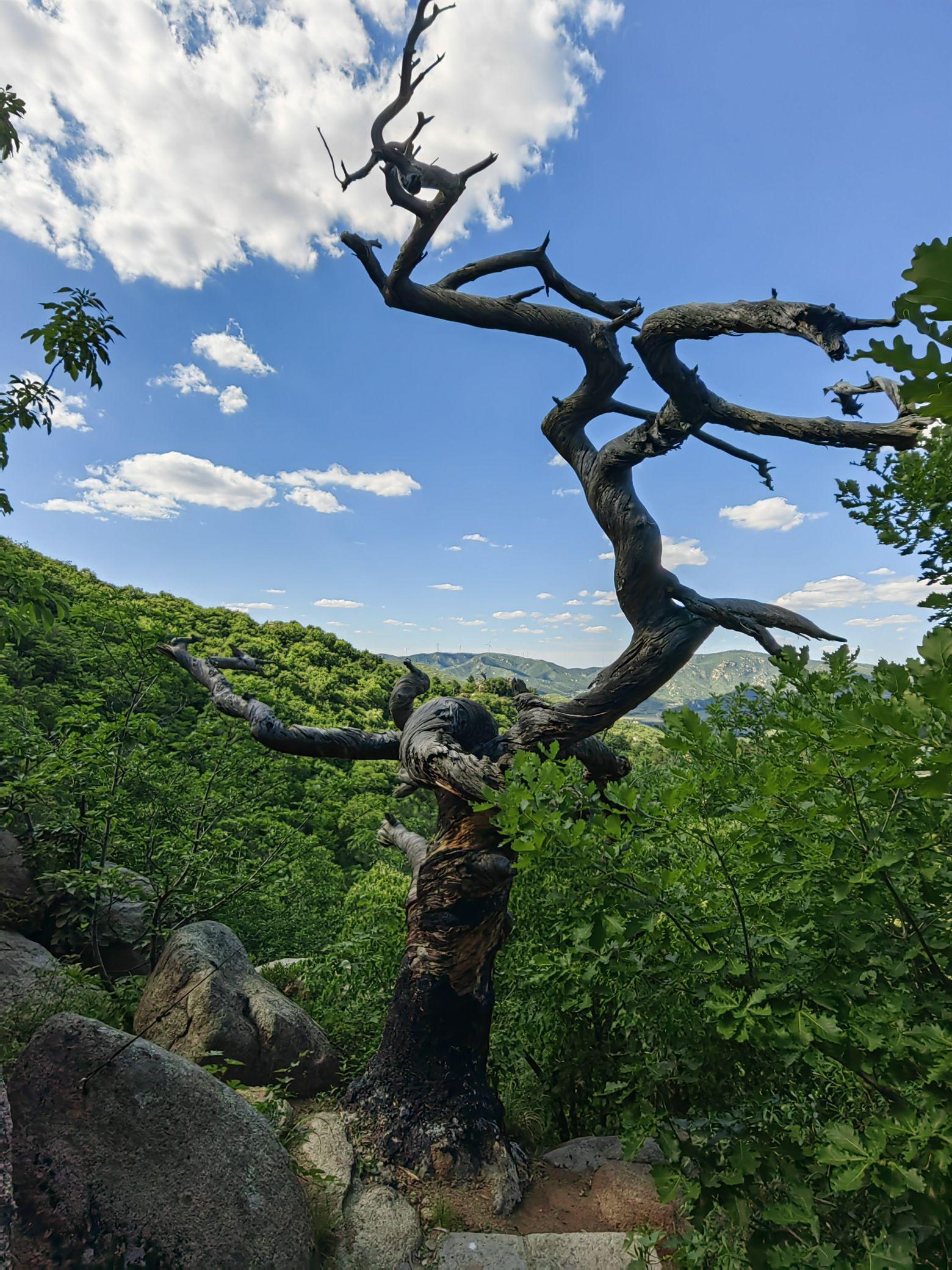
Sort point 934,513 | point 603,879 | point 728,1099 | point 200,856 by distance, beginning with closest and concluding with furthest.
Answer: point 603,879
point 728,1099
point 934,513
point 200,856

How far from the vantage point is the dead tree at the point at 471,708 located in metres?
3.65

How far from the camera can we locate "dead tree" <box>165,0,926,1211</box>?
365 centimetres

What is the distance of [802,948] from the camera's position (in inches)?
73.4

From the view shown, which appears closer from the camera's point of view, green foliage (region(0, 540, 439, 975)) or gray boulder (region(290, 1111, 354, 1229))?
gray boulder (region(290, 1111, 354, 1229))

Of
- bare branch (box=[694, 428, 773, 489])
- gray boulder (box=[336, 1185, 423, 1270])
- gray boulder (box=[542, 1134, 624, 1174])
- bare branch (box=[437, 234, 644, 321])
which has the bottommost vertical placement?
gray boulder (box=[542, 1134, 624, 1174])

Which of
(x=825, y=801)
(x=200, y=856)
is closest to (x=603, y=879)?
(x=825, y=801)

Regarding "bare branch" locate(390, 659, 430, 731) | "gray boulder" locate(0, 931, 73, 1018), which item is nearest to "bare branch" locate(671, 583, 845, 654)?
"bare branch" locate(390, 659, 430, 731)

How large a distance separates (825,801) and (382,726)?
1935cm

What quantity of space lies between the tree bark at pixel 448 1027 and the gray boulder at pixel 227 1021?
0.84m

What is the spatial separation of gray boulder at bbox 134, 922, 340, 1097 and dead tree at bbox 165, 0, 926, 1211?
2.74ft

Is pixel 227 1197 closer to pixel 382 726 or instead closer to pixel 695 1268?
pixel 695 1268

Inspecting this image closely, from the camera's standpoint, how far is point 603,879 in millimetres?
1863

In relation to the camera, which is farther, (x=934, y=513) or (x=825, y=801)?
(x=934, y=513)

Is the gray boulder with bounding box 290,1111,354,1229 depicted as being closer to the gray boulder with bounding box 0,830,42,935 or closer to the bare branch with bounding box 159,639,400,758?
the bare branch with bounding box 159,639,400,758
